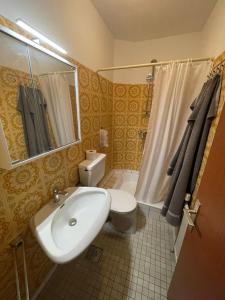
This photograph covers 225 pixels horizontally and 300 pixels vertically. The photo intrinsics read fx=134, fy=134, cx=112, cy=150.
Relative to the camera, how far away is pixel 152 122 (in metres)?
1.63

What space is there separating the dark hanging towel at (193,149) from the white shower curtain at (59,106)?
1.03 metres

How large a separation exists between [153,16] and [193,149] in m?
1.56

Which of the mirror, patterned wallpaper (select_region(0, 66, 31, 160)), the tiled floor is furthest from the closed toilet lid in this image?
patterned wallpaper (select_region(0, 66, 31, 160))

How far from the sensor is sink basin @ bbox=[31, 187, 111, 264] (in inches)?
26.1

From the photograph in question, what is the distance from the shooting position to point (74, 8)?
1.13 meters

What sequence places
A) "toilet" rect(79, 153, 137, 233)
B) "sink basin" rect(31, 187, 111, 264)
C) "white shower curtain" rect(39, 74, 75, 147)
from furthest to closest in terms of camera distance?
"toilet" rect(79, 153, 137, 233), "white shower curtain" rect(39, 74, 75, 147), "sink basin" rect(31, 187, 111, 264)

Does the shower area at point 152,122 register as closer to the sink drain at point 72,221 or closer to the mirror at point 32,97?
the mirror at point 32,97

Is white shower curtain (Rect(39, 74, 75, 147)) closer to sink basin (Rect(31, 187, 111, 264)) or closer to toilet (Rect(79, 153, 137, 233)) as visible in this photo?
toilet (Rect(79, 153, 137, 233))

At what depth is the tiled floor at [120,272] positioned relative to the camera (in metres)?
1.06

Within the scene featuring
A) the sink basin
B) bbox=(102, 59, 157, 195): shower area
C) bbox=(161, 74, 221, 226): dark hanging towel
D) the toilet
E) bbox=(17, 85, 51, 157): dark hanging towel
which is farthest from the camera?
bbox=(102, 59, 157, 195): shower area

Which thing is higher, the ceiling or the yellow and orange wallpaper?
the ceiling

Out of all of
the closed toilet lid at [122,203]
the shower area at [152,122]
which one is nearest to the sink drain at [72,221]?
the closed toilet lid at [122,203]

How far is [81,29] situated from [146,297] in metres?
2.36

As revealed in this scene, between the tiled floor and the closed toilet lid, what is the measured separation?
358 mm
